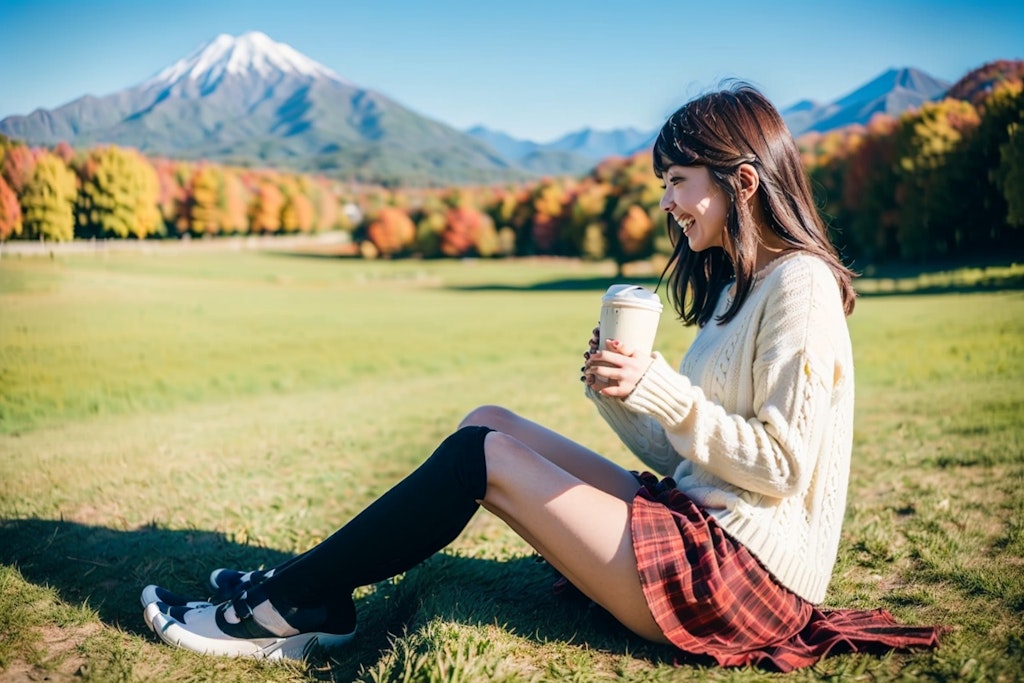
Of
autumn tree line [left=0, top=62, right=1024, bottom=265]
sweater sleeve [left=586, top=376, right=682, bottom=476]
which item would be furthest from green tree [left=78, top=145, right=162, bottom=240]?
sweater sleeve [left=586, top=376, right=682, bottom=476]

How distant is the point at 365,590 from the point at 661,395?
Answer: 77.1 inches

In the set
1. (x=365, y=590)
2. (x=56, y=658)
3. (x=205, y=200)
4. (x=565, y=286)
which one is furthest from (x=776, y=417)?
(x=565, y=286)

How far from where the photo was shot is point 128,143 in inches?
281

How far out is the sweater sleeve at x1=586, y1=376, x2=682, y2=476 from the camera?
9.35ft

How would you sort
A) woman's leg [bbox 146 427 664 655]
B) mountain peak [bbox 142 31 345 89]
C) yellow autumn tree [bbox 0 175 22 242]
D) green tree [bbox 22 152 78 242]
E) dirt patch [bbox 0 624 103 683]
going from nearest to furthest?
woman's leg [bbox 146 427 664 655] → dirt patch [bbox 0 624 103 683] → yellow autumn tree [bbox 0 175 22 242] → green tree [bbox 22 152 78 242] → mountain peak [bbox 142 31 345 89]

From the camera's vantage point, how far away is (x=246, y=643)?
2637 millimetres

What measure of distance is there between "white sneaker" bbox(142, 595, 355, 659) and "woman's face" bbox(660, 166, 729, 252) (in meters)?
1.88

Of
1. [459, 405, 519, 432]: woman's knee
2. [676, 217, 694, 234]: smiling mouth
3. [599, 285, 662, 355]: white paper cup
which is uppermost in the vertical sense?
[676, 217, 694, 234]: smiling mouth

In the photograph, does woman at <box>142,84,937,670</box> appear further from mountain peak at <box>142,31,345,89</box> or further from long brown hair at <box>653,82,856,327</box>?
mountain peak at <box>142,31,345,89</box>

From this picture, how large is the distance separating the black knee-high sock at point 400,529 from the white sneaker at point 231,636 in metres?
0.16

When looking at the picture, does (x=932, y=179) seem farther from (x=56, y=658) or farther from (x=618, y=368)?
(x=56, y=658)

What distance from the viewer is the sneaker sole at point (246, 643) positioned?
2.64m

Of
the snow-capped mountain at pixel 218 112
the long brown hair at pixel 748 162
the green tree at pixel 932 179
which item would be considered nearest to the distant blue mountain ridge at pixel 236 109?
the snow-capped mountain at pixel 218 112

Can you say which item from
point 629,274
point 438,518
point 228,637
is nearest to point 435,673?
point 438,518
